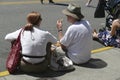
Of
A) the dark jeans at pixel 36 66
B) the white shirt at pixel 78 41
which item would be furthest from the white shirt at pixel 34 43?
the white shirt at pixel 78 41

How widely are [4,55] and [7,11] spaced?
17.4ft

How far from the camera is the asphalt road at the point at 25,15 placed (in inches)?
375

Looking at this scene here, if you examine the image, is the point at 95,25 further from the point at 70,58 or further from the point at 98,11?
the point at 70,58

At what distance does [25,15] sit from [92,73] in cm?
601

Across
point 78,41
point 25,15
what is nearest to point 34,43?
point 78,41

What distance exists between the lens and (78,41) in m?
7.43

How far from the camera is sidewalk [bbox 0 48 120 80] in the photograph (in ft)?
22.6

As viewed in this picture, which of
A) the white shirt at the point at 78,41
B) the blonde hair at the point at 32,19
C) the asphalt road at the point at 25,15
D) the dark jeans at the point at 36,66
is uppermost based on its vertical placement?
the blonde hair at the point at 32,19

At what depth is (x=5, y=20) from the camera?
38.7ft

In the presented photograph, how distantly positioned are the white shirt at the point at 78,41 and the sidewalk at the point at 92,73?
0.75ft

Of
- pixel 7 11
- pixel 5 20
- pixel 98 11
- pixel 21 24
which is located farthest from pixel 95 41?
pixel 7 11

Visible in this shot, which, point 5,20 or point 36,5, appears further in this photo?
point 36,5

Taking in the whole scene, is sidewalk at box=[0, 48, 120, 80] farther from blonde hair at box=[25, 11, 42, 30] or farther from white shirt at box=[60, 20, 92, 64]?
blonde hair at box=[25, 11, 42, 30]

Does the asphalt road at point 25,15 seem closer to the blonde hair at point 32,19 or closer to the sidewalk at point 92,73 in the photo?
the sidewalk at point 92,73
